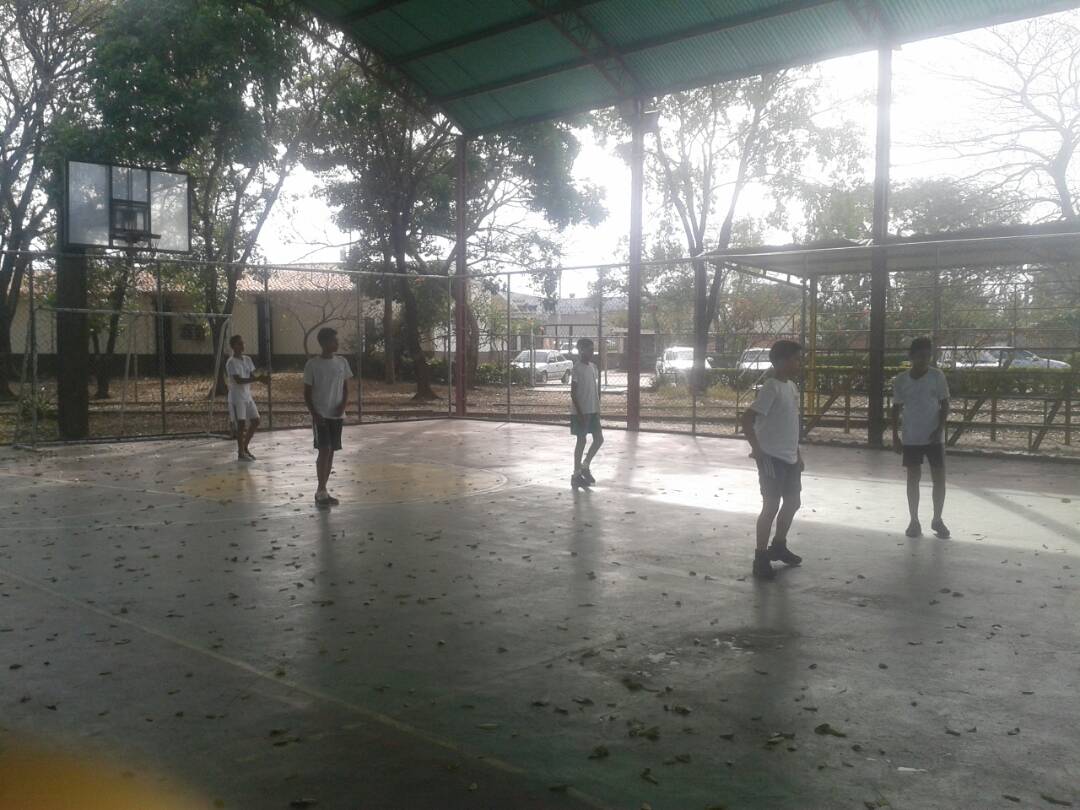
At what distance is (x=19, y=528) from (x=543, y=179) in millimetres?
21263

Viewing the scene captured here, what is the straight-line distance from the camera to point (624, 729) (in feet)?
13.6

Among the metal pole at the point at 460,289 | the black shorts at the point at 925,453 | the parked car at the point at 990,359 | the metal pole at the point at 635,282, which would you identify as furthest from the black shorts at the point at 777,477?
the metal pole at the point at 460,289

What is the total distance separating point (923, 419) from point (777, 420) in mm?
2021

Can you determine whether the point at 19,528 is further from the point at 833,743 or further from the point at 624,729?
the point at 833,743

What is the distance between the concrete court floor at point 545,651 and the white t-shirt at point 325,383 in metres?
1.03

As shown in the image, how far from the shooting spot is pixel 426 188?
96.7 feet

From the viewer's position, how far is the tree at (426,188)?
27.7 meters

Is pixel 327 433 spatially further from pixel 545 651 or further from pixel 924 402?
pixel 924 402

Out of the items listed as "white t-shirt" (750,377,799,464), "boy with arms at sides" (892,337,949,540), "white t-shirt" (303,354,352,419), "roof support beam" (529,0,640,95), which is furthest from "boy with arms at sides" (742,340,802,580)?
"roof support beam" (529,0,640,95)

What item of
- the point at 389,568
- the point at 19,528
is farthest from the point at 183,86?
the point at 389,568

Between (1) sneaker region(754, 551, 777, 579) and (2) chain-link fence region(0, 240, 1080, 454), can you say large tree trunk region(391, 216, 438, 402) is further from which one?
(1) sneaker region(754, 551, 777, 579)

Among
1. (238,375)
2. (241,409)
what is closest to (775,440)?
(241,409)

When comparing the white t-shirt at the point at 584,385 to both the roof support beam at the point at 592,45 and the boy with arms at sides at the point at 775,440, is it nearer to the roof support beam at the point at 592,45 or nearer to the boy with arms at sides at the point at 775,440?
the boy with arms at sides at the point at 775,440

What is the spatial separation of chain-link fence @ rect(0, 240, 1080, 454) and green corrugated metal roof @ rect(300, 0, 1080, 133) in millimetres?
3705
